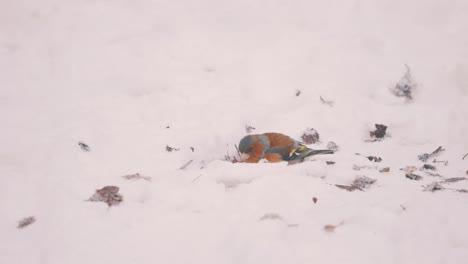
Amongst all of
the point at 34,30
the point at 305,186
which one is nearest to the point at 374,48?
the point at 305,186

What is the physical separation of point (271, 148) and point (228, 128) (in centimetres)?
53

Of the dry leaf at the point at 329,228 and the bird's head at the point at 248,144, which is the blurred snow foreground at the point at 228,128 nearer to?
the dry leaf at the point at 329,228

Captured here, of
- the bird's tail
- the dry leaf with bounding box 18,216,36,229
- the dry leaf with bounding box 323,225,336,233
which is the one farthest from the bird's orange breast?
the dry leaf with bounding box 18,216,36,229

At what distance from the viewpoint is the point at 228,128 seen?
168 inches

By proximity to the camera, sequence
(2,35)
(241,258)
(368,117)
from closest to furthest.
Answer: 1. (241,258)
2. (368,117)
3. (2,35)

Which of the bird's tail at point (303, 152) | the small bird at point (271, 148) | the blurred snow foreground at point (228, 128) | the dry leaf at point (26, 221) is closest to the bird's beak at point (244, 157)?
the small bird at point (271, 148)

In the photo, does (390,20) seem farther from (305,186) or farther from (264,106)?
(305,186)

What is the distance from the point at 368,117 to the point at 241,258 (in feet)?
9.75

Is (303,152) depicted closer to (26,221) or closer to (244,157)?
(244,157)

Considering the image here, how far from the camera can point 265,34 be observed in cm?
576

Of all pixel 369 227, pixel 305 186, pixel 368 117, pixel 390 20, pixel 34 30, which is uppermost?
pixel 34 30

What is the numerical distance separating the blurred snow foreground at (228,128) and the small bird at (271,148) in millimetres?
202

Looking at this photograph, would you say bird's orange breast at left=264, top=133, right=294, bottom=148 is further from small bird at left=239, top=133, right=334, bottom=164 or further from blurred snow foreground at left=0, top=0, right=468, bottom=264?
blurred snow foreground at left=0, top=0, right=468, bottom=264

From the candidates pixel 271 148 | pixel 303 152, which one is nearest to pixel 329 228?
pixel 303 152
